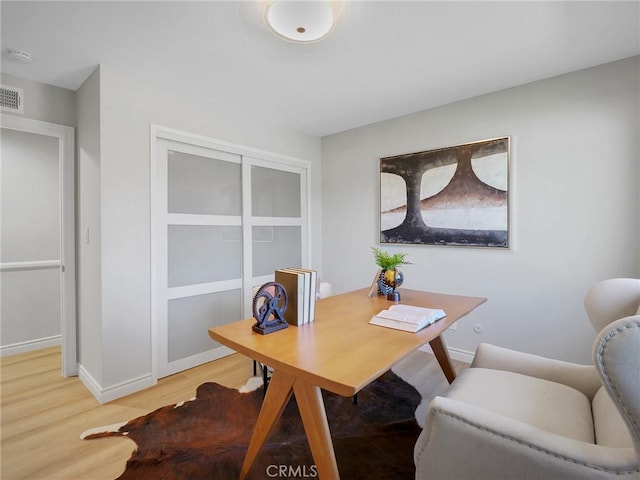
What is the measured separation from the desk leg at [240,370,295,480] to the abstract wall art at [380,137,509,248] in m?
2.18

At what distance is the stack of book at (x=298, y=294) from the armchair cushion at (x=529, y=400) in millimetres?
730

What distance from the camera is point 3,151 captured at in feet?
9.66

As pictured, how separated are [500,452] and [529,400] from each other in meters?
0.45

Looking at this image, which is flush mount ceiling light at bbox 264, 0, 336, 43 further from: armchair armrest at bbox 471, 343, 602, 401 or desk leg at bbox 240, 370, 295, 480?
armchair armrest at bbox 471, 343, 602, 401

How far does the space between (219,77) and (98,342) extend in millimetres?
2193

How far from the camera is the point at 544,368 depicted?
4.63 ft

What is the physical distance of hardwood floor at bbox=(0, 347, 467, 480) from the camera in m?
1.55

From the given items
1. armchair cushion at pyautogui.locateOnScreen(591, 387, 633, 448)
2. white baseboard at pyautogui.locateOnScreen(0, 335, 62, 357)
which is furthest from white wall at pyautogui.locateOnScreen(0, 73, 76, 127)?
armchair cushion at pyautogui.locateOnScreen(591, 387, 633, 448)

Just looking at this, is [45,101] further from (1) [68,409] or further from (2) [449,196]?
(2) [449,196]

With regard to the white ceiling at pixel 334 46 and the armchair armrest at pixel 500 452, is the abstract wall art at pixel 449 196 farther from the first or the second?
the armchair armrest at pixel 500 452

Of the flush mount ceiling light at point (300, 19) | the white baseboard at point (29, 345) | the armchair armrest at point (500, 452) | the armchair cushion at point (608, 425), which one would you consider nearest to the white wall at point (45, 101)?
the flush mount ceiling light at point (300, 19)

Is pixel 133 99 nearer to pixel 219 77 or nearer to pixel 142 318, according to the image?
pixel 219 77

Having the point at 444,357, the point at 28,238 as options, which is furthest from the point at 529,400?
the point at 28,238

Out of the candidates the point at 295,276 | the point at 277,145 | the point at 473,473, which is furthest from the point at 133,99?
the point at 473,473
